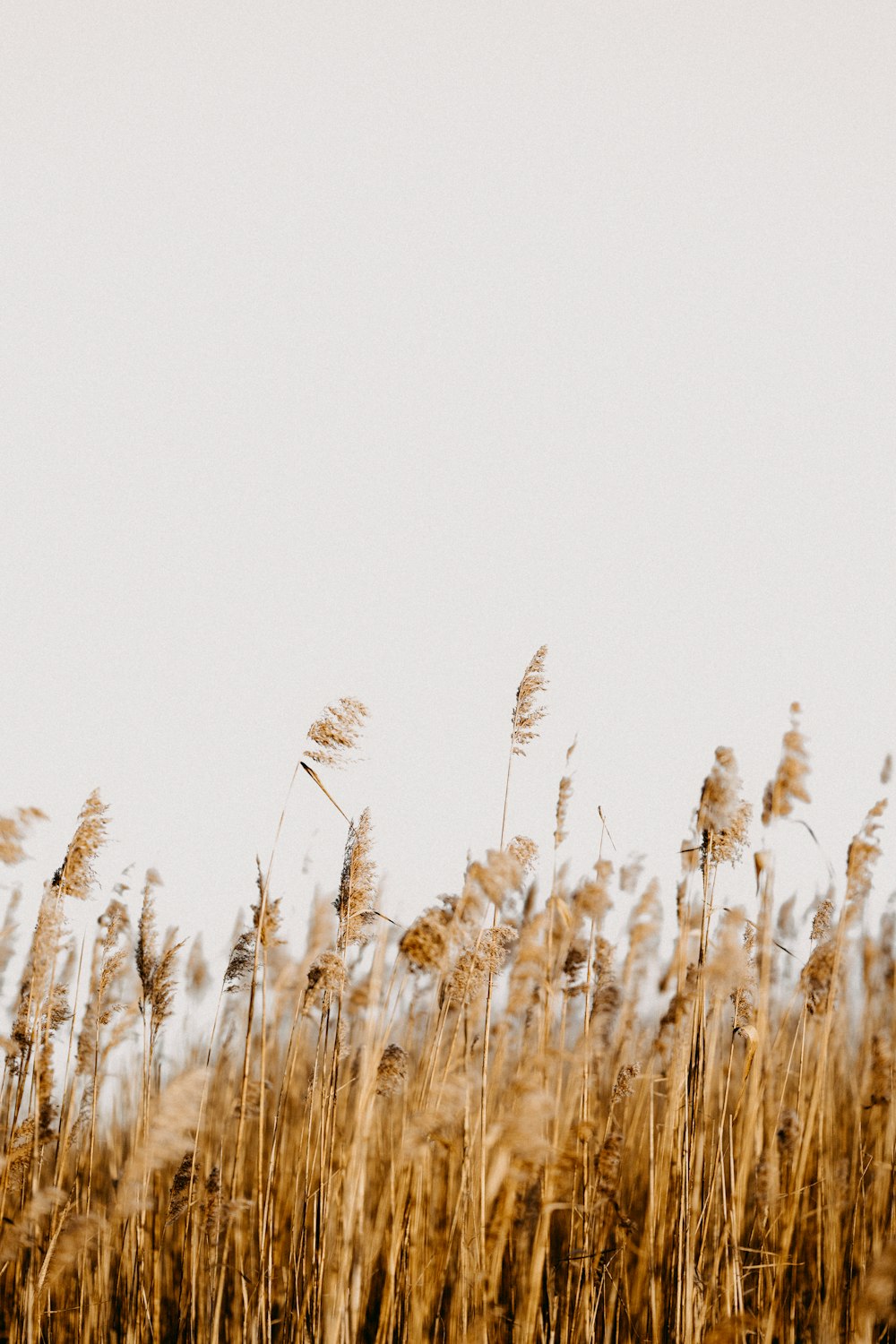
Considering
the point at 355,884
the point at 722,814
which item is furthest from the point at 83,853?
the point at 722,814

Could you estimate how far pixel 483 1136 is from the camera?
2.08 metres

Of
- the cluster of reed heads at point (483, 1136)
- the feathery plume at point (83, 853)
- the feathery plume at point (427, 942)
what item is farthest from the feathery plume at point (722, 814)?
the feathery plume at point (83, 853)

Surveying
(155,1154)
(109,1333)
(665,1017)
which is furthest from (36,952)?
(665,1017)

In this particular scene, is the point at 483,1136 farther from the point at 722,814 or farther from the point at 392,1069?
the point at 722,814

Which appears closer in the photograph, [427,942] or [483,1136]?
[427,942]

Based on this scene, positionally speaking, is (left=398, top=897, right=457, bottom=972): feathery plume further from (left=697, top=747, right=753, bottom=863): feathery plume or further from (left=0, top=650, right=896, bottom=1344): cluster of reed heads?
(left=697, top=747, right=753, bottom=863): feathery plume

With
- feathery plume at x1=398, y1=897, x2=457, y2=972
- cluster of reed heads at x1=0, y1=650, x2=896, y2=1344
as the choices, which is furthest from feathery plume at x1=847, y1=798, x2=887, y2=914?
feathery plume at x1=398, y1=897, x2=457, y2=972

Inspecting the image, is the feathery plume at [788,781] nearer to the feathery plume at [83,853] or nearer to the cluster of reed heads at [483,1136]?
the cluster of reed heads at [483,1136]

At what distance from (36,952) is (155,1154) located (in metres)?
0.93

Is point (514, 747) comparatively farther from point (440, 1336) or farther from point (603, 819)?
point (440, 1336)

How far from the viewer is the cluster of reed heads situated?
6.42ft

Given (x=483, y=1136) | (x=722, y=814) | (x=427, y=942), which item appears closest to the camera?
(x=427, y=942)

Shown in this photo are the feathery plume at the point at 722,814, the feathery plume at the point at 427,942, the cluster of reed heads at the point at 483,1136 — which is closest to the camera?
the feathery plume at the point at 427,942

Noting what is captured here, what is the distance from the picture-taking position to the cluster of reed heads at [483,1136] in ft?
6.42
